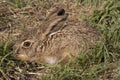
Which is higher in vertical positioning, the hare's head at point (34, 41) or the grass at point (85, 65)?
the hare's head at point (34, 41)

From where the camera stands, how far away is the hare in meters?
5.20

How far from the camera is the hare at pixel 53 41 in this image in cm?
520

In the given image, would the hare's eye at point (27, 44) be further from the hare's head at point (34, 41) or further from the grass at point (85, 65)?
the grass at point (85, 65)

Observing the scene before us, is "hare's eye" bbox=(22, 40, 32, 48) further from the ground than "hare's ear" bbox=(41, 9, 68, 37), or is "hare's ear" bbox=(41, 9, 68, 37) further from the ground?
"hare's ear" bbox=(41, 9, 68, 37)

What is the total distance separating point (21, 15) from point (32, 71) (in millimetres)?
1495

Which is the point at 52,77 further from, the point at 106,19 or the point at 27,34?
the point at 106,19

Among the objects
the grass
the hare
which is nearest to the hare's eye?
the hare

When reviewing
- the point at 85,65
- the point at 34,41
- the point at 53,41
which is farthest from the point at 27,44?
the point at 85,65

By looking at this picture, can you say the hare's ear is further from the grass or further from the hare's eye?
the grass

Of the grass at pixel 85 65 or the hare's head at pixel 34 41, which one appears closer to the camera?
the grass at pixel 85 65

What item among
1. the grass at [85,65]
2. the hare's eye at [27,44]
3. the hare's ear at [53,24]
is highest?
the hare's ear at [53,24]

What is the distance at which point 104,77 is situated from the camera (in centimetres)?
511

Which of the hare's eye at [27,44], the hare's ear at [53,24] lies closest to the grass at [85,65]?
the hare's eye at [27,44]

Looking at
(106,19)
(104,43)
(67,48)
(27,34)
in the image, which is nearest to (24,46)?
(27,34)
